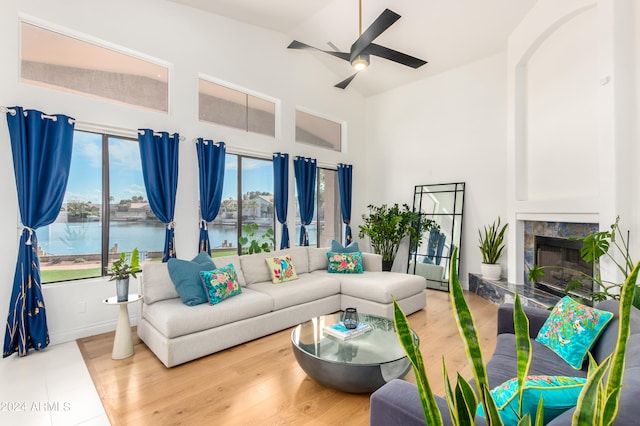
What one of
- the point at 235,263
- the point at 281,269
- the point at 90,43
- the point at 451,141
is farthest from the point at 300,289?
the point at 451,141

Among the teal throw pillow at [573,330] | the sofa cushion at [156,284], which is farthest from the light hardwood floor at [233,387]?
the teal throw pillow at [573,330]

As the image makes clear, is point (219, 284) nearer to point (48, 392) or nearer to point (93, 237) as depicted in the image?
point (48, 392)

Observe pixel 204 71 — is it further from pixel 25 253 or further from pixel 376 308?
pixel 376 308

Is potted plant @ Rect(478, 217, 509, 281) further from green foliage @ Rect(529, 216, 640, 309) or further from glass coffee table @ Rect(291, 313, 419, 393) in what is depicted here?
glass coffee table @ Rect(291, 313, 419, 393)

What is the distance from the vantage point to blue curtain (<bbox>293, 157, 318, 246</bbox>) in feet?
18.2

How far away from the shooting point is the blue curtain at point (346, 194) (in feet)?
20.9

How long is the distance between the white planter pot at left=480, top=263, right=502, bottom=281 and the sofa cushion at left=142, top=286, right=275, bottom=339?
134 inches

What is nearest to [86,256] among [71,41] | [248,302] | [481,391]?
[248,302]

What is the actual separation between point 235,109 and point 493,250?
4635mm

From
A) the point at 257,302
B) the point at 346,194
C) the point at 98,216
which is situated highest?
the point at 346,194

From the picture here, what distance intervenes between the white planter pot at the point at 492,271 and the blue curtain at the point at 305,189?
2.99 meters

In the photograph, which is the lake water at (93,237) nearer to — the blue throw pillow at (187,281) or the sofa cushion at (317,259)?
the blue throw pillow at (187,281)

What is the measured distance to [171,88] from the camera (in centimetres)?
412

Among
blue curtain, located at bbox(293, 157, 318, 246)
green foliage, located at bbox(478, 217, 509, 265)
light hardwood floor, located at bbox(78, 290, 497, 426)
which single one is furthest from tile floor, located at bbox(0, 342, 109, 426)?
green foliage, located at bbox(478, 217, 509, 265)
